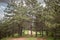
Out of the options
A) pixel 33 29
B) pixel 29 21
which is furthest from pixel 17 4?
pixel 33 29

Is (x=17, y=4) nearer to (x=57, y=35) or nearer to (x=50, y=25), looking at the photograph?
(x=50, y=25)

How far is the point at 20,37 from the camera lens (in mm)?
2389

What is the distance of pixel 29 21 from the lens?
241 cm

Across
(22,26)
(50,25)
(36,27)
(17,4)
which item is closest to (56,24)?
(50,25)

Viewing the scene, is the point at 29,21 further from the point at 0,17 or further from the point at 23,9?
the point at 0,17

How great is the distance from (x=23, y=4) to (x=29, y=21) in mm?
324

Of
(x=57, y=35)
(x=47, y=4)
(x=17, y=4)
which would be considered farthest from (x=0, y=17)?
(x=57, y=35)

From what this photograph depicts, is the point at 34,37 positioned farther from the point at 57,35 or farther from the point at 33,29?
the point at 57,35

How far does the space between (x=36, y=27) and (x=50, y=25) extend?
0.25 m

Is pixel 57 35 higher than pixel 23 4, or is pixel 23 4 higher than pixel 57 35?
pixel 23 4

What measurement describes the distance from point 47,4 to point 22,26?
23.4 inches

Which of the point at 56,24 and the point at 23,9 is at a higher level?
the point at 23,9

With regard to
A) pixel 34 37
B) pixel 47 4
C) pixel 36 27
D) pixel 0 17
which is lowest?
pixel 34 37

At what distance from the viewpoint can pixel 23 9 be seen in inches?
95.6
